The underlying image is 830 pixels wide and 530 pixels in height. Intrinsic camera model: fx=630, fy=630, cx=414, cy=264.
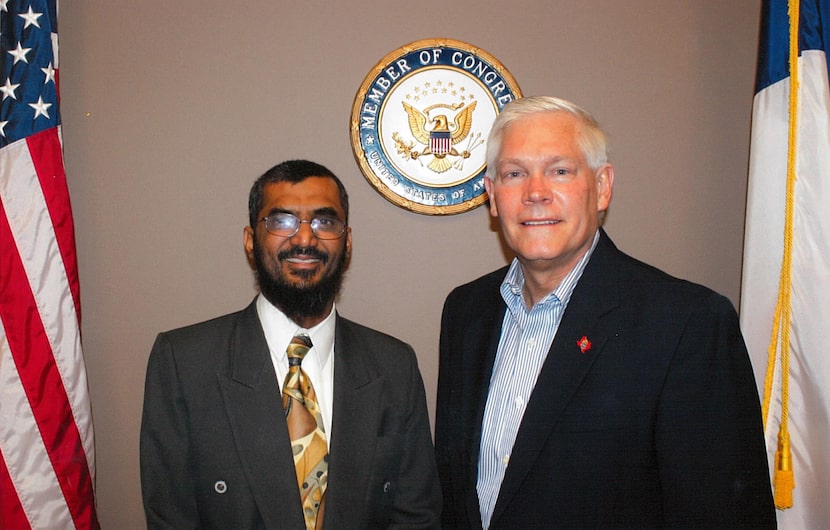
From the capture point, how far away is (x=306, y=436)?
1688 mm

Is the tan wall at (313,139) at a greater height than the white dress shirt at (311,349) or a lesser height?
greater

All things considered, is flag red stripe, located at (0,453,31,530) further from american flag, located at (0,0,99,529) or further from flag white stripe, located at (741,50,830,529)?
flag white stripe, located at (741,50,830,529)

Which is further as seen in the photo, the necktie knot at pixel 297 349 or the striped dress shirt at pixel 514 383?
the necktie knot at pixel 297 349

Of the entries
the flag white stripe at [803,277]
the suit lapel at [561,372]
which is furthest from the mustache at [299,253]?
the flag white stripe at [803,277]

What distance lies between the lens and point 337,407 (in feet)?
5.65

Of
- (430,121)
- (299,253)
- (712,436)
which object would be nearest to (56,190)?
(299,253)

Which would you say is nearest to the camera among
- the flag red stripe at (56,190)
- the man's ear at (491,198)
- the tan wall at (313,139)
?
the man's ear at (491,198)

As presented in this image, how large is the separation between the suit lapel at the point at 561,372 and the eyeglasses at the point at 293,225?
2.30 ft

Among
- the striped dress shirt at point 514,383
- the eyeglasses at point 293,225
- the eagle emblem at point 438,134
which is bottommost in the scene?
the striped dress shirt at point 514,383

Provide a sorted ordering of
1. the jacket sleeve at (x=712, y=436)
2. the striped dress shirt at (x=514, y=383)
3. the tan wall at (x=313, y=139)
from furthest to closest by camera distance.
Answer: the tan wall at (x=313, y=139) < the striped dress shirt at (x=514, y=383) < the jacket sleeve at (x=712, y=436)

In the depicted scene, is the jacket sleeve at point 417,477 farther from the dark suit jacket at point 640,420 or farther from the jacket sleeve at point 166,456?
the jacket sleeve at point 166,456

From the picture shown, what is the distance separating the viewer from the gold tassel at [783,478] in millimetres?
1873

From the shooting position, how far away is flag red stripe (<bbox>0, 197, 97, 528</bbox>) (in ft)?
6.75

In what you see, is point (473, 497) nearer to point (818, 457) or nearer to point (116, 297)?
point (818, 457)
